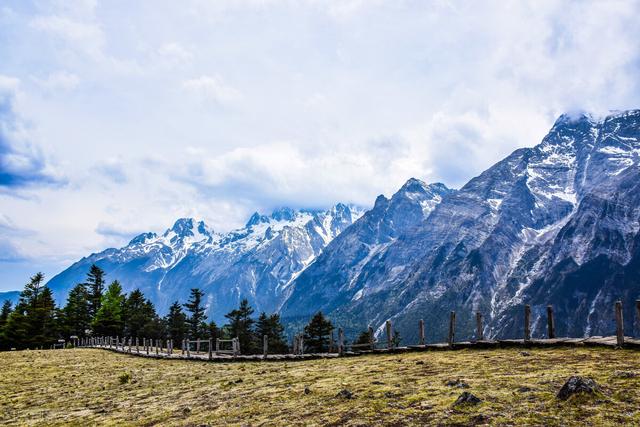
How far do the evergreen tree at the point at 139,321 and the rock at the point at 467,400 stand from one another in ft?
407

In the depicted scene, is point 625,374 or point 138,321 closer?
point 625,374

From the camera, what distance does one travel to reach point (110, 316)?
4916 inches

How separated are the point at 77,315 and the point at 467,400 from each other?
138995mm

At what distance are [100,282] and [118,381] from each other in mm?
121003

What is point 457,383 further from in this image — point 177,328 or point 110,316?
point 110,316

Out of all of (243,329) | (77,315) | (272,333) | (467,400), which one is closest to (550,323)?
(467,400)

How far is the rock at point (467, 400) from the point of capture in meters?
14.6

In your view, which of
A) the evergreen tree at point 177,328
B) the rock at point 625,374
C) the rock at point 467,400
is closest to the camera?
the rock at point 467,400

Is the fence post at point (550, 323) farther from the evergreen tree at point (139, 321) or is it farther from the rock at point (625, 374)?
the evergreen tree at point (139, 321)

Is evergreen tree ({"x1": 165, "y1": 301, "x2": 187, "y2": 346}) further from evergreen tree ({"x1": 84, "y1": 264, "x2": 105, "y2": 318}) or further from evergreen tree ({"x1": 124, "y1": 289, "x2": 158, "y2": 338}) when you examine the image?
evergreen tree ({"x1": 84, "y1": 264, "x2": 105, "y2": 318})

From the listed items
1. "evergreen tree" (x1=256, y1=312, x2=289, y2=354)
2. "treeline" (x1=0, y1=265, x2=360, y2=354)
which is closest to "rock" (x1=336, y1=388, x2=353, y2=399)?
"treeline" (x1=0, y1=265, x2=360, y2=354)

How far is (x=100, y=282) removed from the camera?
143875 mm

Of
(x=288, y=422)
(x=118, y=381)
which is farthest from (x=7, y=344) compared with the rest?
(x=288, y=422)

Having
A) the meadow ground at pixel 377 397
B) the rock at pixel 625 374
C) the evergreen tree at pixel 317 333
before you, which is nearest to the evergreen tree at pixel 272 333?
the evergreen tree at pixel 317 333
